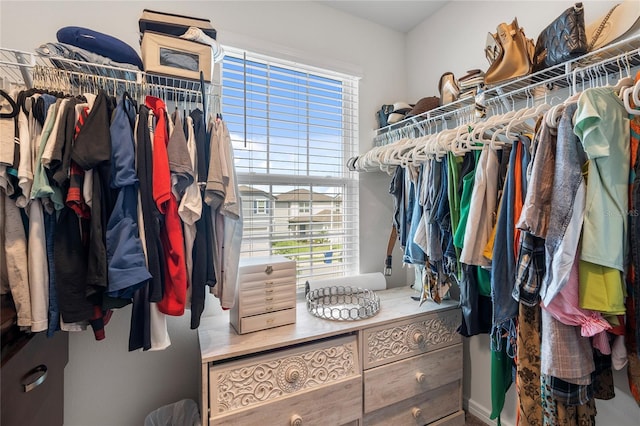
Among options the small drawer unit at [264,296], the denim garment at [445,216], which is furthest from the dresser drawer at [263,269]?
the denim garment at [445,216]

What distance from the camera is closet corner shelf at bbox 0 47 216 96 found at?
1.14 metres

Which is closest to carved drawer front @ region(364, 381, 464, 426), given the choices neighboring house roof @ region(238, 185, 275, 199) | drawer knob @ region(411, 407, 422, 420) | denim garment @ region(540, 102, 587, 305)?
drawer knob @ region(411, 407, 422, 420)

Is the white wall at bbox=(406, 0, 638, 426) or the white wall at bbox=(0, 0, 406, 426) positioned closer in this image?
the white wall at bbox=(406, 0, 638, 426)

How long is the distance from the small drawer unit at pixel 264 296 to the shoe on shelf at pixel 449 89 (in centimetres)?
135

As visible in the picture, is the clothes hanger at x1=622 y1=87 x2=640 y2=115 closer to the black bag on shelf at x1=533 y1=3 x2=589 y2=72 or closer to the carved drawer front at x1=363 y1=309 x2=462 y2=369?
the black bag on shelf at x1=533 y1=3 x2=589 y2=72

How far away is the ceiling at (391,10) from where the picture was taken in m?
2.07

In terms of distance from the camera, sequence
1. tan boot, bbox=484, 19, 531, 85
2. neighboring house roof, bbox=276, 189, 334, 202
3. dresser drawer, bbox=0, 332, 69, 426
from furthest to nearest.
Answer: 1. neighboring house roof, bbox=276, 189, 334, 202
2. tan boot, bbox=484, 19, 531, 85
3. dresser drawer, bbox=0, 332, 69, 426

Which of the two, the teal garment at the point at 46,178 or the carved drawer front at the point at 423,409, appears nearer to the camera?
the teal garment at the point at 46,178

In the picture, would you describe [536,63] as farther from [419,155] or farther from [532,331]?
[532,331]

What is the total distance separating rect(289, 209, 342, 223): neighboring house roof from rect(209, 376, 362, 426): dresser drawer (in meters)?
1.03

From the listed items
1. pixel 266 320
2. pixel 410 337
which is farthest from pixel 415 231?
pixel 266 320

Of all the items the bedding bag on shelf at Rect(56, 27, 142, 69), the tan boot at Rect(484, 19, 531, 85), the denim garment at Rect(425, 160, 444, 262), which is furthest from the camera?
the denim garment at Rect(425, 160, 444, 262)

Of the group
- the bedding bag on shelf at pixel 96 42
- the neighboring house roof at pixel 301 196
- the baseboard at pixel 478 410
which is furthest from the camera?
the neighboring house roof at pixel 301 196

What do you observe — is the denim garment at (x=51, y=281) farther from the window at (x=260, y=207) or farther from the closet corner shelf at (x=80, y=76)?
the window at (x=260, y=207)
